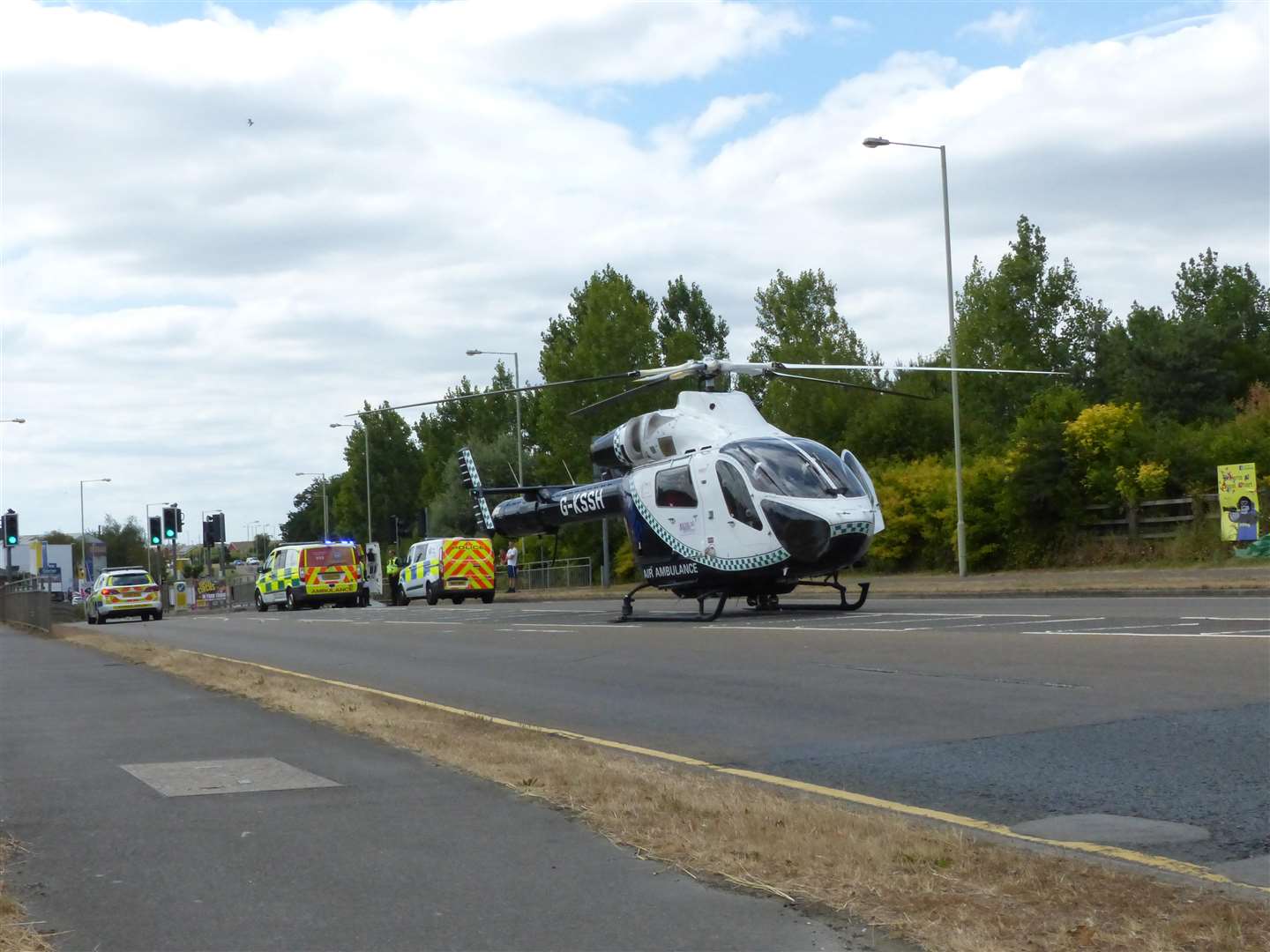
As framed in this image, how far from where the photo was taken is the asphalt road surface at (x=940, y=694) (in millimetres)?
7676

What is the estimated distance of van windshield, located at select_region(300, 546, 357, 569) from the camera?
4547 centimetres

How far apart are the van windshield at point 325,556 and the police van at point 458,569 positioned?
297 cm

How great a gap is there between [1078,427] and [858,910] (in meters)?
30.9

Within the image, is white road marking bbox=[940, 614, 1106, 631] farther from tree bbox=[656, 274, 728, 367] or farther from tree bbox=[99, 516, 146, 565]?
tree bbox=[99, 516, 146, 565]

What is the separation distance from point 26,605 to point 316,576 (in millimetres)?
10284

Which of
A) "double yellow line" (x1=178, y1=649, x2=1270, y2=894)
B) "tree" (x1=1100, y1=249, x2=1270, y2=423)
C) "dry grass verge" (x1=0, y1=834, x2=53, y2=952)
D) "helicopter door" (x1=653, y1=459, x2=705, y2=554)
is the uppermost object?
"tree" (x1=1100, y1=249, x2=1270, y2=423)

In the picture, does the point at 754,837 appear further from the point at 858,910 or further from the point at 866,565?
the point at 866,565

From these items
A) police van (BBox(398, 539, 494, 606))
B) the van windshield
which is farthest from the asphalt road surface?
the van windshield

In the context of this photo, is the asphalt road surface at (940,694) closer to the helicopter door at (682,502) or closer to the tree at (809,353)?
the helicopter door at (682,502)

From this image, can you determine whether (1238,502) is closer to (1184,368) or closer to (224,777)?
(1184,368)

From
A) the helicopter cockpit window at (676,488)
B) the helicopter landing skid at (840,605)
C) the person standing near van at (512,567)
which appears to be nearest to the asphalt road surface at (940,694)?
the helicopter landing skid at (840,605)

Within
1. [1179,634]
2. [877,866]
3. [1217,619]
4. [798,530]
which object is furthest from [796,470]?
[877,866]

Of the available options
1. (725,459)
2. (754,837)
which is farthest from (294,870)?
(725,459)

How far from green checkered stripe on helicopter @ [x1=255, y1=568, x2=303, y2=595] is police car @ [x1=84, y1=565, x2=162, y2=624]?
152 inches
